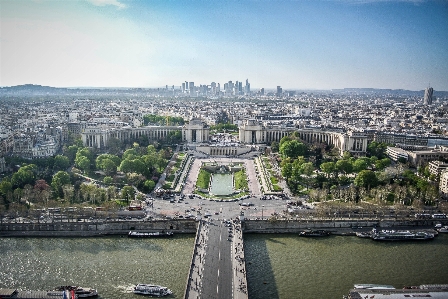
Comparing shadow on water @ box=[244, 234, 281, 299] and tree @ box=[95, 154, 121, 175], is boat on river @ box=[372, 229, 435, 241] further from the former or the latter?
tree @ box=[95, 154, 121, 175]

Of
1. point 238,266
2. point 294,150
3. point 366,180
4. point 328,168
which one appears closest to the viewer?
point 238,266

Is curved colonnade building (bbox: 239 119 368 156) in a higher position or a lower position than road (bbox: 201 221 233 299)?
higher

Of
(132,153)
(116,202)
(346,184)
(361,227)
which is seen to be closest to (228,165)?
(132,153)

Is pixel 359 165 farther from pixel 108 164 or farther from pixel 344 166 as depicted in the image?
pixel 108 164

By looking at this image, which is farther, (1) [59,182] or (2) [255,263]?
(1) [59,182]

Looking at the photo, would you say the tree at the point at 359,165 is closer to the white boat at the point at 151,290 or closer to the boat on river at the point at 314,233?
the boat on river at the point at 314,233

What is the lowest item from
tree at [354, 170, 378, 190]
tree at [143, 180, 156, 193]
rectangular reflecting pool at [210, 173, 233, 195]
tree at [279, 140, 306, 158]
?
rectangular reflecting pool at [210, 173, 233, 195]

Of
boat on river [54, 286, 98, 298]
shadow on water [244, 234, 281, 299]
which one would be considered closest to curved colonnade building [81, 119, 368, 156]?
shadow on water [244, 234, 281, 299]

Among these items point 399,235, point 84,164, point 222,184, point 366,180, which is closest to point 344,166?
point 366,180

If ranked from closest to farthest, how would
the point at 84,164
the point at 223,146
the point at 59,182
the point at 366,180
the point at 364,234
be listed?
the point at 364,234 < the point at 59,182 < the point at 366,180 < the point at 84,164 < the point at 223,146
